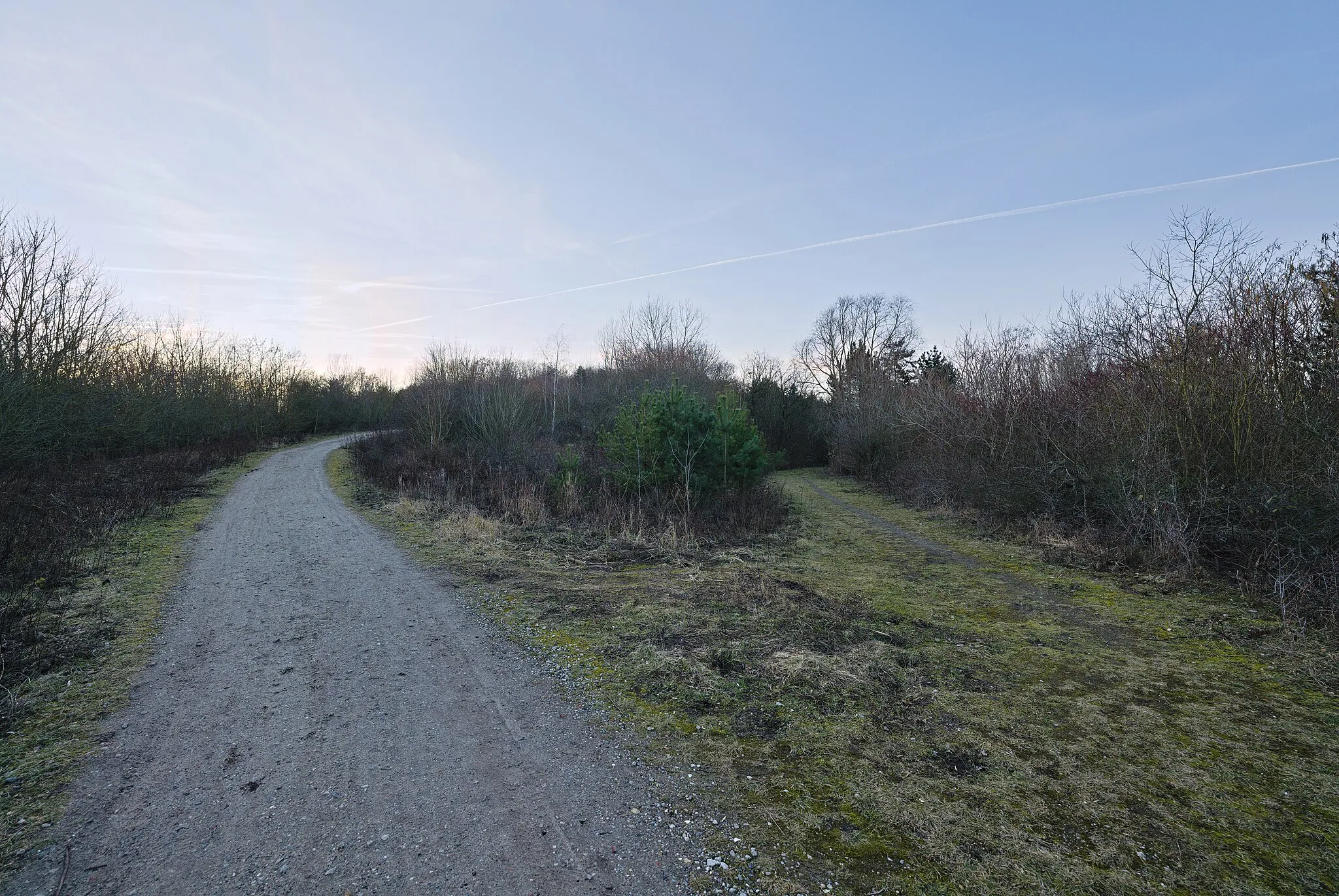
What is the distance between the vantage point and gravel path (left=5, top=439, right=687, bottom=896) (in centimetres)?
266

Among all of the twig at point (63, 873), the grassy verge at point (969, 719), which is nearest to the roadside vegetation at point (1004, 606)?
the grassy verge at point (969, 719)

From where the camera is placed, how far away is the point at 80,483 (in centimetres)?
1459

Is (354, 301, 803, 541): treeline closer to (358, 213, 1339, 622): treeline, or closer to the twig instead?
(358, 213, 1339, 622): treeline

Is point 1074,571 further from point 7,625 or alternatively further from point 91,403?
point 91,403

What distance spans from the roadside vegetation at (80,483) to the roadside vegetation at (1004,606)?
3.30 m

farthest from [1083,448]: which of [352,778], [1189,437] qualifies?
[352,778]

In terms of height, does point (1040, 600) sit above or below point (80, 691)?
below

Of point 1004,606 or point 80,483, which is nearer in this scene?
point 1004,606

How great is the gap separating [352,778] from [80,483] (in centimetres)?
1720

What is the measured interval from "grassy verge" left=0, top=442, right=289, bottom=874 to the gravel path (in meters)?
0.13

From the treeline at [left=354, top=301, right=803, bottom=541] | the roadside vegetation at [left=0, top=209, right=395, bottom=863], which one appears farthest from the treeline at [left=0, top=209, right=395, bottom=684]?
the treeline at [left=354, top=301, right=803, bottom=541]

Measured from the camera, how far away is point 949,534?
12562 millimetres

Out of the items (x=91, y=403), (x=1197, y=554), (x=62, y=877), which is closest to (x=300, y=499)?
(x=91, y=403)

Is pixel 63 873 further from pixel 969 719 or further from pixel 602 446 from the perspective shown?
pixel 602 446
